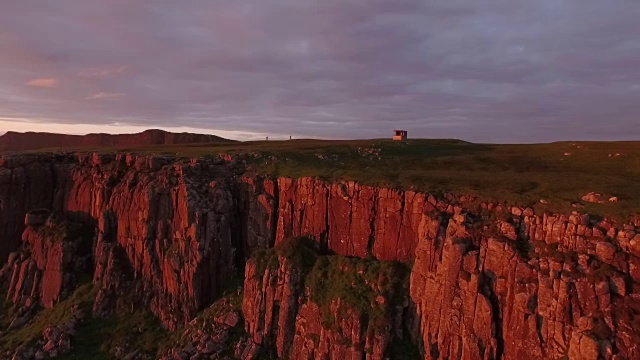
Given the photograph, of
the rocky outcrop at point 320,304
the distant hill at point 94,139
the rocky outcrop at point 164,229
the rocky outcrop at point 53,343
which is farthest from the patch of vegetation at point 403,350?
the distant hill at point 94,139

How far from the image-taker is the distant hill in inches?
4818

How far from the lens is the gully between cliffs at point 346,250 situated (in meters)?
29.3

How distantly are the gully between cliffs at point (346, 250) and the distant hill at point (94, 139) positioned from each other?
206ft

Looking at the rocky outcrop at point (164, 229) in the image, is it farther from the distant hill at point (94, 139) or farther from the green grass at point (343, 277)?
the distant hill at point (94, 139)

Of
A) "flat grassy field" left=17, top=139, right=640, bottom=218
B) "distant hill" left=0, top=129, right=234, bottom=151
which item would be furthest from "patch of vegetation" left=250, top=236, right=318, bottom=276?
"distant hill" left=0, top=129, right=234, bottom=151

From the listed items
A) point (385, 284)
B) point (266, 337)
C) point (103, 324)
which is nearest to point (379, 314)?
point (385, 284)

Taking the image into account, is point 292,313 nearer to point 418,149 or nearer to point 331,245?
point 331,245

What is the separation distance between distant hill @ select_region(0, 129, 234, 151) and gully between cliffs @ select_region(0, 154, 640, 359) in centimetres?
6275

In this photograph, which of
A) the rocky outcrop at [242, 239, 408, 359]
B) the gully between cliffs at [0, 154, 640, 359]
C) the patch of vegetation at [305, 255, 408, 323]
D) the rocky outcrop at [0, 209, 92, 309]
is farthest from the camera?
the rocky outcrop at [0, 209, 92, 309]

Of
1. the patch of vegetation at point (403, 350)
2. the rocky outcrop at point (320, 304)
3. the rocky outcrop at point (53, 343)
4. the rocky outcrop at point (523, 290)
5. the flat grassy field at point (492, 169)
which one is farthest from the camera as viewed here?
the rocky outcrop at point (53, 343)

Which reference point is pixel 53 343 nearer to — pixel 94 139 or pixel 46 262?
pixel 46 262

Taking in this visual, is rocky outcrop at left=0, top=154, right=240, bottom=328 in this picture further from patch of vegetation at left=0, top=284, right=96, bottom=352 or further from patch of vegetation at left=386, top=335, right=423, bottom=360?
patch of vegetation at left=386, top=335, right=423, bottom=360

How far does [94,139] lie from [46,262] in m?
82.6

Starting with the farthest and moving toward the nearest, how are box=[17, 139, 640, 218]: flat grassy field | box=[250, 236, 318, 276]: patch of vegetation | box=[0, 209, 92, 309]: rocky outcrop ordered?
box=[0, 209, 92, 309]: rocky outcrop → box=[250, 236, 318, 276]: patch of vegetation → box=[17, 139, 640, 218]: flat grassy field
